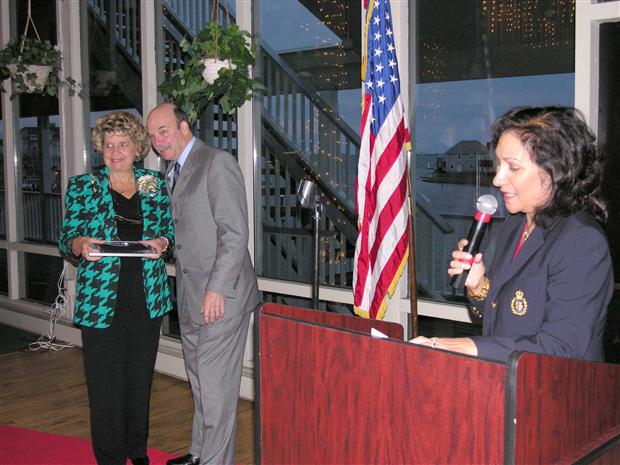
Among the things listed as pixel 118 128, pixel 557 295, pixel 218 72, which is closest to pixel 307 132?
pixel 218 72

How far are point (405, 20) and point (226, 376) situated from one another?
2.08 m

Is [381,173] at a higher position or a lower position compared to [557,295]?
higher

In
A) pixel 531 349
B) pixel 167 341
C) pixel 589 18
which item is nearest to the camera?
pixel 531 349

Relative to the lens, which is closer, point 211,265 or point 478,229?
point 478,229

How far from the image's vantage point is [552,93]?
3.19m

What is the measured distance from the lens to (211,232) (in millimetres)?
3158

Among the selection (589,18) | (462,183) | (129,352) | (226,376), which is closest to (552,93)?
(589,18)

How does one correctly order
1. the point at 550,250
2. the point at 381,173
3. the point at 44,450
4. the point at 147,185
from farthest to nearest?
the point at 44,450, the point at 147,185, the point at 381,173, the point at 550,250

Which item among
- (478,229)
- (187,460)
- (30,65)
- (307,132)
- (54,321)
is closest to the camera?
(478,229)

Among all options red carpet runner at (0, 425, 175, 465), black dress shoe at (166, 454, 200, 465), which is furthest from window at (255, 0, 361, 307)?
red carpet runner at (0, 425, 175, 465)

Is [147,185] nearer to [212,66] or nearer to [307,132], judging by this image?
[212,66]

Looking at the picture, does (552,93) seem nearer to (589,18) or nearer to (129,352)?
(589,18)

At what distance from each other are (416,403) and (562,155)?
67 centimetres

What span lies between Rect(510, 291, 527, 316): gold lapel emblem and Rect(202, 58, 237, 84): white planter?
2.64 metres
